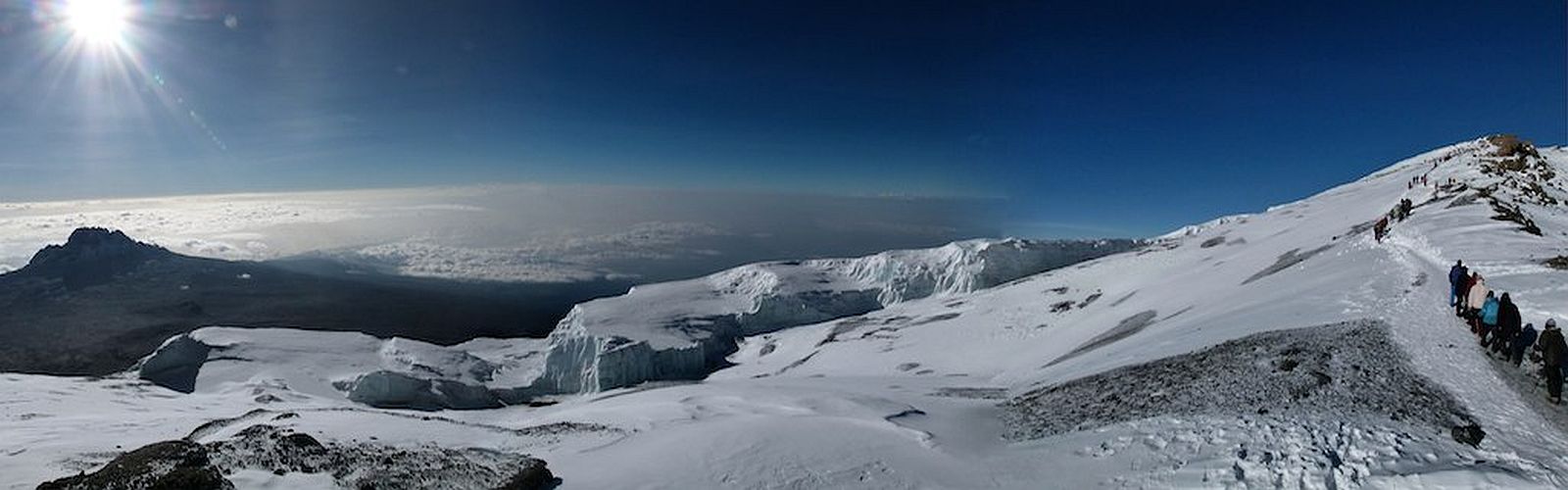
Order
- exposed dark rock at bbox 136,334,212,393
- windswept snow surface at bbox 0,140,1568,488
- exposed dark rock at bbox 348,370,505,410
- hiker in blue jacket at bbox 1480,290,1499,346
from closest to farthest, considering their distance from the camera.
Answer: windswept snow surface at bbox 0,140,1568,488 < hiker in blue jacket at bbox 1480,290,1499,346 < exposed dark rock at bbox 348,370,505,410 < exposed dark rock at bbox 136,334,212,393

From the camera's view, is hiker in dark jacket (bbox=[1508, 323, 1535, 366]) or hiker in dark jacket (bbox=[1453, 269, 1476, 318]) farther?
hiker in dark jacket (bbox=[1453, 269, 1476, 318])

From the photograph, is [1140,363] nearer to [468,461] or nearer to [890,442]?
[890,442]

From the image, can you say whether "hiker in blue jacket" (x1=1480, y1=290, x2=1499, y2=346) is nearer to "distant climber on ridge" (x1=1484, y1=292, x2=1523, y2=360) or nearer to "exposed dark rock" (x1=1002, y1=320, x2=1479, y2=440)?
"distant climber on ridge" (x1=1484, y1=292, x2=1523, y2=360)

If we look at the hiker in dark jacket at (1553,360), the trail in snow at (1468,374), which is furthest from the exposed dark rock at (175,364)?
the hiker in dark jacket at (1553,360)

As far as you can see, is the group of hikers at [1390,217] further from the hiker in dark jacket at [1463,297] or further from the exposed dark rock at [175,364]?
the exposed dark rock at [175,364]

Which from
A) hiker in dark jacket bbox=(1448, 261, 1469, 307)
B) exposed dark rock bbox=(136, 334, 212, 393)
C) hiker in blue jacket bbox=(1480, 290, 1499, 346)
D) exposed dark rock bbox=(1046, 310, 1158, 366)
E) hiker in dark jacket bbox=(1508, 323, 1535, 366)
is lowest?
exposed dark rock bbox=(136, 334, 212, 393)

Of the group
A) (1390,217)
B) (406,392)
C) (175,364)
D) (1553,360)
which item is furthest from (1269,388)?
(175,364)

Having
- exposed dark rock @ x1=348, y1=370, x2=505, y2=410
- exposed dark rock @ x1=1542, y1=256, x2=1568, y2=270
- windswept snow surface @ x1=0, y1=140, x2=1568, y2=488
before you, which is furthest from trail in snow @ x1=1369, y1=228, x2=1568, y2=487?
exposed dark rock @ x1=348, y1=370, x2=505, y2=410

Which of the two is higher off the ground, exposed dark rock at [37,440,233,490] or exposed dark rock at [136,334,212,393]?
exposed dark rock at [37,440,233,490]
